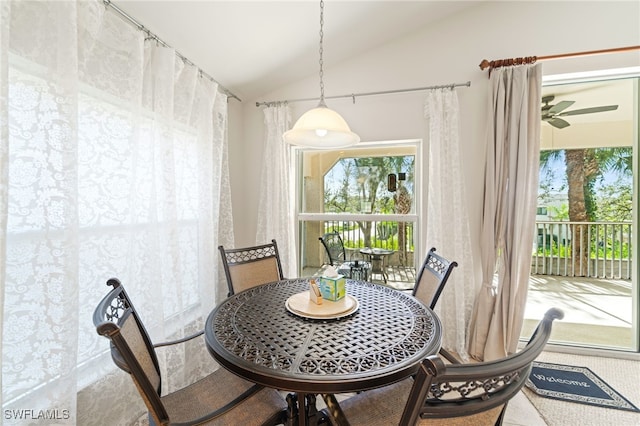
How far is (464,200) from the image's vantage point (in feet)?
7.56

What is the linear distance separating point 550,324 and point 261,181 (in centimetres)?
242

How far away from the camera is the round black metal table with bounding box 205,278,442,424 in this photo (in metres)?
0.88

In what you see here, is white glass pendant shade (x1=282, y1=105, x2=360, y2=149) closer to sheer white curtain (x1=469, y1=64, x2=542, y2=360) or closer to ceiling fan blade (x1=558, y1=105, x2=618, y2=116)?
sheer white curtain (x1=469, y1=64, x2=542, y2=360)

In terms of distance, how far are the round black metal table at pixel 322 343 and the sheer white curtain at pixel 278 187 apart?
3.84 feet

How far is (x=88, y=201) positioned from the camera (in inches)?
51.5

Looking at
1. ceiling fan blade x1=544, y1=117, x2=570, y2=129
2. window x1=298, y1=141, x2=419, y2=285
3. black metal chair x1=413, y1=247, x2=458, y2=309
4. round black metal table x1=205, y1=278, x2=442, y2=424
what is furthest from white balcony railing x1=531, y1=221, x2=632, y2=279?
round black metal table x1=205, y1=278, x2=442, y2=424

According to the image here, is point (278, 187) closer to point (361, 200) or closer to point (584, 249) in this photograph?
point (361, 200)

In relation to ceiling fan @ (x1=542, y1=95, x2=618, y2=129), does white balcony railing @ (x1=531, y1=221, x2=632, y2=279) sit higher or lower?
lower

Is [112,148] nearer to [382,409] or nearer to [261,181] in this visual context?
[261,181]

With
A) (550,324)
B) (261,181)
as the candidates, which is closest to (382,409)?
(550,324)

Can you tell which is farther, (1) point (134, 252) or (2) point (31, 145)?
(1) point (134, 252)

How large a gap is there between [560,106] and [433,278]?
2140mm

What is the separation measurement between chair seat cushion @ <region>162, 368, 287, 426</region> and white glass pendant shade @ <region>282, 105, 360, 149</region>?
1.26m

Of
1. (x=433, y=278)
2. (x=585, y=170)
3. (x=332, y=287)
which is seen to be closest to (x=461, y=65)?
(x=585, y=170)
